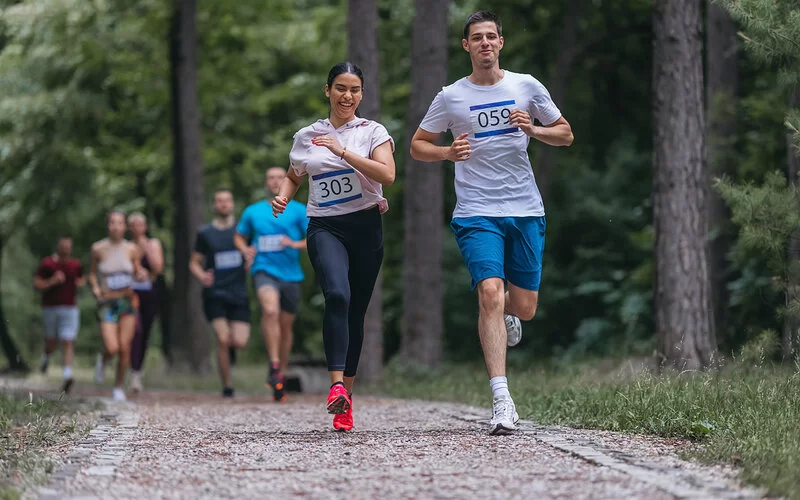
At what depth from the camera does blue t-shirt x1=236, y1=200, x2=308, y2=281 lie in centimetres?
1440

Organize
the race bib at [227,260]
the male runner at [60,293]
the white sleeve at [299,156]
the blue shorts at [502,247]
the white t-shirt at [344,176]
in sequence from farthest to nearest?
the male runner at [60,293], the race bib at [227,260], the white sleeve at [299,156], the white t-shirt at [344,176], the blue shorts at [502,247]

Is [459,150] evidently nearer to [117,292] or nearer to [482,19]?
[482,19]

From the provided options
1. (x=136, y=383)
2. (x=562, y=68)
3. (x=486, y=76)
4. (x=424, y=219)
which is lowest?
(x=136, y=383)

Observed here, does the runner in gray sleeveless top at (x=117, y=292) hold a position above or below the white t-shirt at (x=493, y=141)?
below

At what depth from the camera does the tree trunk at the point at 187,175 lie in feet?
78.6

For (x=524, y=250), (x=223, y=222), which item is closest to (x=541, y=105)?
(x=524, y=250)

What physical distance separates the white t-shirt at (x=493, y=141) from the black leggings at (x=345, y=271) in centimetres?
69

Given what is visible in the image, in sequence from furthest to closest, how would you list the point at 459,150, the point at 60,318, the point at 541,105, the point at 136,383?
the point at 60,318, the point at 136,383, the point at 541,105, the point at 459,150

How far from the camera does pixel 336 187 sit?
28.9ft

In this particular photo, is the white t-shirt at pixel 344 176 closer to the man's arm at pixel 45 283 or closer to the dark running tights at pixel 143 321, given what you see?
the dark running tights at pixel 143 321

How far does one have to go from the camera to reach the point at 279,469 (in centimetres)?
650

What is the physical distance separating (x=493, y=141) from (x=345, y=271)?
1.27m

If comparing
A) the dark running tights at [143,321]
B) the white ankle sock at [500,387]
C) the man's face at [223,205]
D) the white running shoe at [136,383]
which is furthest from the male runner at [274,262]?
the white ankle sock at [500,387]

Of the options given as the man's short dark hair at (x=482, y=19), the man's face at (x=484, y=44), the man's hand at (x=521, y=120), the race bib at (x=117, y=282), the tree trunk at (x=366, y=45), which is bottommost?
the race bib at (x=117, y=282)
